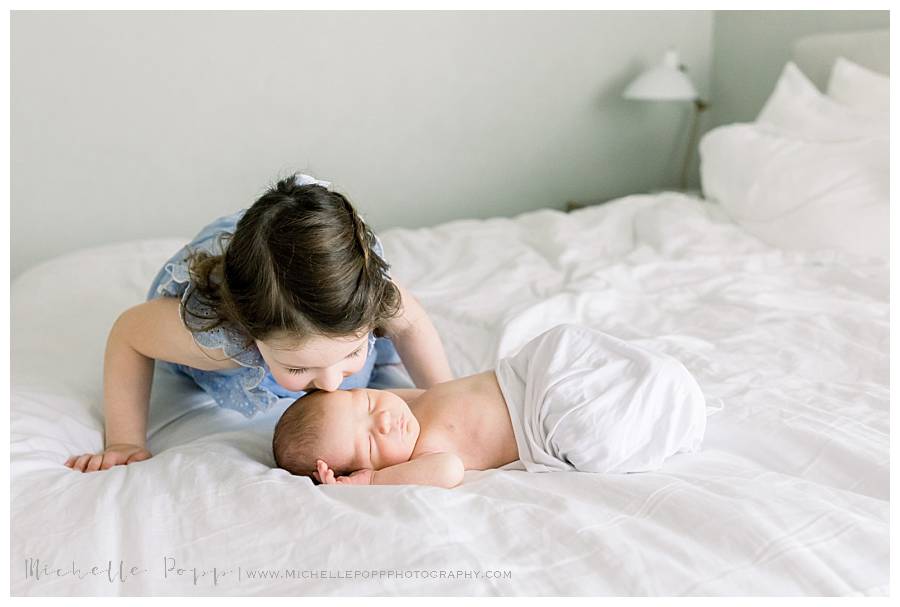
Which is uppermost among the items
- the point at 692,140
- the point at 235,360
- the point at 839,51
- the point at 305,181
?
the point at 305,181

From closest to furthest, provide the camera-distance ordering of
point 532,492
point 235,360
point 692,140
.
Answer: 1. point 532,492
2. point 235,360
3. point 692,140

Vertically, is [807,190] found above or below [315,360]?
below

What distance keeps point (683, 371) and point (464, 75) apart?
200cm

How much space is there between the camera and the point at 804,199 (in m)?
2.01

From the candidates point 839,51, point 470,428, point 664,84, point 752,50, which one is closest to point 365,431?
point 470,428

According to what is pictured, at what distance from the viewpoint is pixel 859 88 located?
2.21 metres

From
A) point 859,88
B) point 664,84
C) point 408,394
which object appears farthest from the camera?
point 664,84

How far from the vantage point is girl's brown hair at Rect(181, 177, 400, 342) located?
0.96 meters

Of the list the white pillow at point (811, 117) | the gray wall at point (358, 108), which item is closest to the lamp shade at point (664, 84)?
the gray wall at point (358, 108)

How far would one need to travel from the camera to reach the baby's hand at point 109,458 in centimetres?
113

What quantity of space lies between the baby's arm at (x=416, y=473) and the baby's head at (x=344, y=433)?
0.02 metres

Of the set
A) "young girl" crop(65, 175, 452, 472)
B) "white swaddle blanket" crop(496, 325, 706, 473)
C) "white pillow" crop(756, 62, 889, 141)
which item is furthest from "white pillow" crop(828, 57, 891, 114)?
"young girl" crop(65, 175, 452, 472)

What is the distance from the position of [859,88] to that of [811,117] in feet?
0.48

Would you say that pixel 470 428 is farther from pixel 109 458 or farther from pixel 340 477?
pixel 109 458
